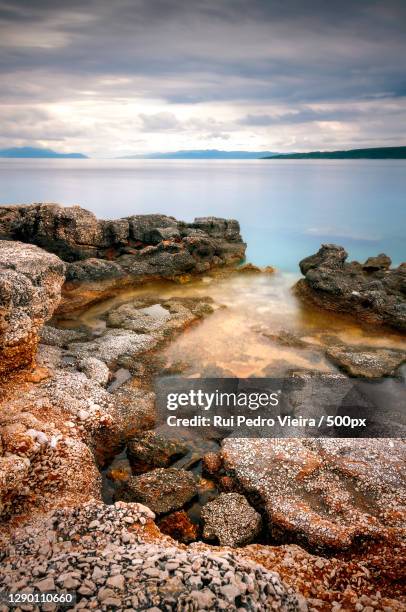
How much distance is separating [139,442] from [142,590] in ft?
13.5

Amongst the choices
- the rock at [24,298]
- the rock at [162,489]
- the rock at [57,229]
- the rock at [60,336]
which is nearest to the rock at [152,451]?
the rock at [162,489]

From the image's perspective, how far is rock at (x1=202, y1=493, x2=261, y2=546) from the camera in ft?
23.0

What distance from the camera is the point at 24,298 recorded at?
10.5 metres

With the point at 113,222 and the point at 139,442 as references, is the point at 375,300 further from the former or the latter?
the point at 113,222

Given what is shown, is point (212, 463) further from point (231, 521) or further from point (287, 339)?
point (287, 339)

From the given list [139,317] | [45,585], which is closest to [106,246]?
[139,317]

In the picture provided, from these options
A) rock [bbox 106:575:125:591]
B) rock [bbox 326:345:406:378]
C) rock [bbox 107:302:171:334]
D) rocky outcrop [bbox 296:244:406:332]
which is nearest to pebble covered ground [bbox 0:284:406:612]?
rock [bbox 106:575:125:591]

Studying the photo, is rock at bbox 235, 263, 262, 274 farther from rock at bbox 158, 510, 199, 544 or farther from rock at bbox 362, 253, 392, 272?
rock at bbox 158, 510, 199, 544

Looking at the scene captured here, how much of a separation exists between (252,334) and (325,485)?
7475 mm

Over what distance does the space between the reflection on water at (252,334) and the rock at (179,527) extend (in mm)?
5053

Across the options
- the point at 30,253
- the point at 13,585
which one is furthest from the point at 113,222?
the point at 13,585

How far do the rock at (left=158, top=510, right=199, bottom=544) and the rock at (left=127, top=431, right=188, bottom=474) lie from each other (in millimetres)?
1481

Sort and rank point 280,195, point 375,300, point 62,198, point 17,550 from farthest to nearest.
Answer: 1. point 280,195
2. point 62,198
3. point 375,300
4. point 17,550

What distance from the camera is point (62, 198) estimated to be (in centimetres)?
5462
